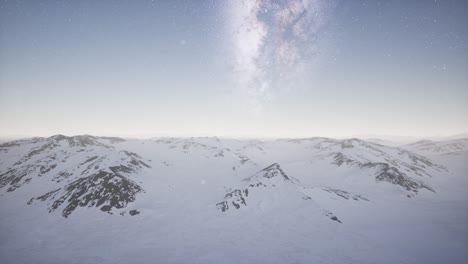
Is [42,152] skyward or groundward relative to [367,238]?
skyward

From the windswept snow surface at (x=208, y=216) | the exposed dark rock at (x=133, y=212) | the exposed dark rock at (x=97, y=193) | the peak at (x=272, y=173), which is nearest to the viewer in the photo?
the windswept snow surface at (x=208, y=216)

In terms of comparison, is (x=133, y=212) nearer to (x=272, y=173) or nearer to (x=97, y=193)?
(x=97, y=193)

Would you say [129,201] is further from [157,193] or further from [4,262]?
[4,262]

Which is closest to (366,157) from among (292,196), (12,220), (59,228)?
(292,196)

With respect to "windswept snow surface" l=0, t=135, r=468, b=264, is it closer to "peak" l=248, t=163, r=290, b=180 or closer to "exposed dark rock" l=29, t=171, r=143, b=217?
"exposed dark rock" l=29, t=171, r=143, b=217

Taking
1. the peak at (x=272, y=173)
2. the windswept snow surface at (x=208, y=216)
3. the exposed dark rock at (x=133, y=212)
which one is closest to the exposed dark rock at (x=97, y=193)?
the windswept snow surface at (x=208, y=216)

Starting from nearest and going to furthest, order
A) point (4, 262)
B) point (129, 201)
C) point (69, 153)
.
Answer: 1. point (4, 262)
2. point (129, 201)
3. point (69, 153)

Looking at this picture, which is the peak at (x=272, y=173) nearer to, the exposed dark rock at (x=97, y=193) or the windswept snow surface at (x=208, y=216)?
the windswept snow surface at (x=208, y=216)

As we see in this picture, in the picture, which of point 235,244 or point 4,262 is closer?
point 4,262
